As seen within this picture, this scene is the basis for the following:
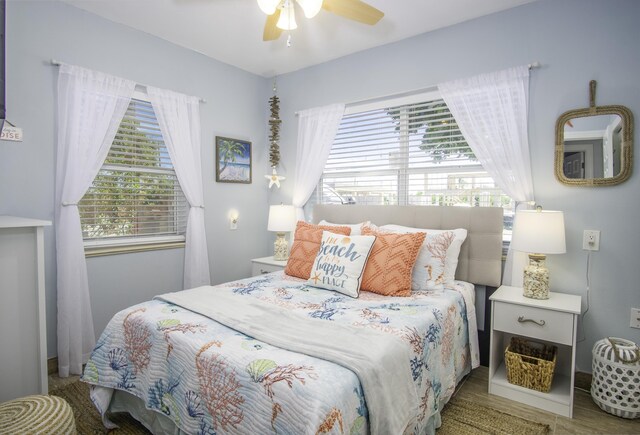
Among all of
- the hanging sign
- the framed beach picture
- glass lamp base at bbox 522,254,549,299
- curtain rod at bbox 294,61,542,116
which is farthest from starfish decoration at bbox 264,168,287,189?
glass lamp base at bbox 522,254,549,299

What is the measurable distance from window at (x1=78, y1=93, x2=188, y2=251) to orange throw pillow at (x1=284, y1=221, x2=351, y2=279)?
125cm


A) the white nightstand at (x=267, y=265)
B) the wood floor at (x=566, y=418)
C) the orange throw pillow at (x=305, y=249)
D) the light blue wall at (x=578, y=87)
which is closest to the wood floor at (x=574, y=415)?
the wood floor at (x=566, y=418)

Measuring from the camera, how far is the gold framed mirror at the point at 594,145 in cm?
224

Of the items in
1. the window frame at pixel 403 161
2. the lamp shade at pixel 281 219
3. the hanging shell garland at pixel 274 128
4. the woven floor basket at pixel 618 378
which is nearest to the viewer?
the woven floor basket at pixel 618 378

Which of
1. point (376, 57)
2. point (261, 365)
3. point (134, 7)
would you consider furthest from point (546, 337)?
point (134, 7)

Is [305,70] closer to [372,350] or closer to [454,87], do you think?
[454,87]

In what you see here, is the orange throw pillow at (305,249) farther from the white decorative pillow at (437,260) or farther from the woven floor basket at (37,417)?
the woven floor basket at (37,417)

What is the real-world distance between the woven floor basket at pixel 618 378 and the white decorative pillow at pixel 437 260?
3.08ft

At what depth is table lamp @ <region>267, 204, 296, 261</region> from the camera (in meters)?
Result: 3.52

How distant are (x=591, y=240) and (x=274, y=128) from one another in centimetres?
301

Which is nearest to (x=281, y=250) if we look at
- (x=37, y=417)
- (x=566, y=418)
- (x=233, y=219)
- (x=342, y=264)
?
(x=233, y=219)

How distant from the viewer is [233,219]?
3.80m

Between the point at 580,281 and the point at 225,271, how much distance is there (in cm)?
306

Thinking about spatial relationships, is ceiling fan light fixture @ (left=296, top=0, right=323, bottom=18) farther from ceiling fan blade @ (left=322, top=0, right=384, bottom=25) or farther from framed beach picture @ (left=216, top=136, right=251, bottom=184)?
framed beach picture @ (left=216, top=136, right=251, bottom=184)
